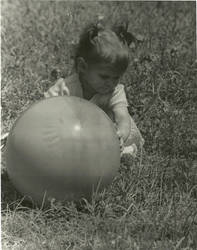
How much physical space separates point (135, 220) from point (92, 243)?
14.0 inches

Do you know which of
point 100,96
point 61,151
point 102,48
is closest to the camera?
point 61,151

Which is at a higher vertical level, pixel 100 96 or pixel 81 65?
pixel 81 65

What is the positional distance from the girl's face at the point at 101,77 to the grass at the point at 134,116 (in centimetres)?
58

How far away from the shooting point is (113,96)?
16.6 ft

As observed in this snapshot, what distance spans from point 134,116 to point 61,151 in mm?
1848

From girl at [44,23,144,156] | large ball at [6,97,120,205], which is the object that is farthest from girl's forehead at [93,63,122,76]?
large ball at [6,97,120,205]

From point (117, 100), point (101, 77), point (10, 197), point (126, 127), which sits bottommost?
point (10, 197)

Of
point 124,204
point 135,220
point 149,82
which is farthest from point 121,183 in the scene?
point 149,82

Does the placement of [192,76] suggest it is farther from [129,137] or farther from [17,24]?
[17,24]

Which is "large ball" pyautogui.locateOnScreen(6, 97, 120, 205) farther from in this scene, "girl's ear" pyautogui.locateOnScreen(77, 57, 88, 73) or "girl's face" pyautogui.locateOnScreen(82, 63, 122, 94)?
"girl's ear" pyautogui.locateOnScreen(77, 57, 88, 73)

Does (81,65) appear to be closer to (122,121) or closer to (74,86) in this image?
(74,86)

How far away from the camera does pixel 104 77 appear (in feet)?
15.7

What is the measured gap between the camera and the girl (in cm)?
473

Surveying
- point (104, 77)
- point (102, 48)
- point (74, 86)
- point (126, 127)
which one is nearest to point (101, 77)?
point (104, 77)
